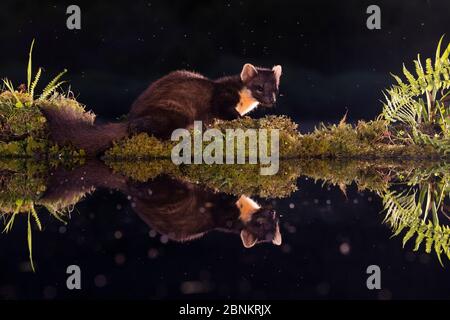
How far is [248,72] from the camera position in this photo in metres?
11.0

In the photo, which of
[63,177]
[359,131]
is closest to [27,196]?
[63,177]

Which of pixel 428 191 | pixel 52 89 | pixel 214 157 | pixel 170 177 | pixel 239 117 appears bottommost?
pixel 428 191

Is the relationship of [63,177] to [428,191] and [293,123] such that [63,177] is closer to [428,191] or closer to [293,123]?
[428,191]

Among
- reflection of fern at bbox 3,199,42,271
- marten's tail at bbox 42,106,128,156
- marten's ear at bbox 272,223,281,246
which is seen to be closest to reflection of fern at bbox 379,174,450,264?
marten's ear at bbox 272,223,281,246

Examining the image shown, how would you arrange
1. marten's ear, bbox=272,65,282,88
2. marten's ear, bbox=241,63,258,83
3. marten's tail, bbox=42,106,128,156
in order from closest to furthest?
1. marten's tail, bbox=42,106,128,156
2. marten's ear, bbox=241,63,258,83
3. marten's ear, bbox=272,65,282,88

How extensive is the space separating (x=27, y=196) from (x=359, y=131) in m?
8.63

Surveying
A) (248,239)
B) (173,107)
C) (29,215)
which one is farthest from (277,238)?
(173,107)

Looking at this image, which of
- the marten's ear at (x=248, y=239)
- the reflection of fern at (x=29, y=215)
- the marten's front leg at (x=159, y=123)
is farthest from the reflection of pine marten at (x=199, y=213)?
the marten's front leg at (x=159, y=123)

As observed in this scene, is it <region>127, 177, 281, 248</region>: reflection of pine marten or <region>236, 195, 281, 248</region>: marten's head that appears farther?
<region>127, 177, 281, 248</region>: reflection of pine marten

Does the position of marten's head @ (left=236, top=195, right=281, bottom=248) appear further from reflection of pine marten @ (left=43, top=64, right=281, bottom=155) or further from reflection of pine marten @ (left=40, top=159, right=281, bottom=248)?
reflection of pine marten @ (left=43, top=64, right=281, bottom=155)

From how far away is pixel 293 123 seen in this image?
41.1ft

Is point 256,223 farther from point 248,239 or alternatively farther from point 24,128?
point 24,128

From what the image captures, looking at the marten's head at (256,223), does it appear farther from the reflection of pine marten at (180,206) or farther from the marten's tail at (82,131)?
the marten's tail at (82,131)

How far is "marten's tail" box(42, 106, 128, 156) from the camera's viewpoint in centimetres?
1048
